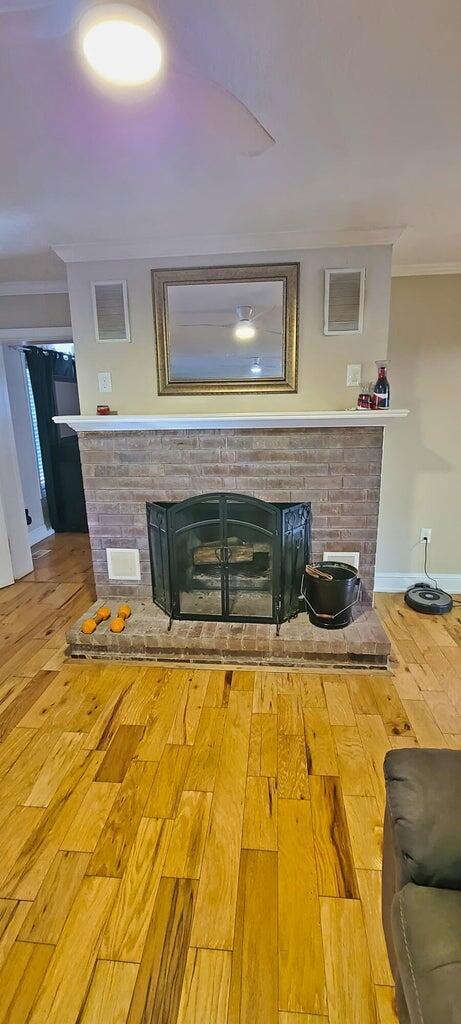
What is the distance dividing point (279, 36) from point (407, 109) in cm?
51

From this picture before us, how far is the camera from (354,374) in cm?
257

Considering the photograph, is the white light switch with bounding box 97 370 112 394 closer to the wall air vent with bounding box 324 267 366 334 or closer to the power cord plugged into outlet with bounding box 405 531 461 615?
the wall air vent with bounding box 324 267 366 334

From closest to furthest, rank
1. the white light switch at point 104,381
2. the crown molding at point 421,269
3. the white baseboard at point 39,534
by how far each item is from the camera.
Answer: the white light switch at point 104,381 < the crown molding at point 421,269 < the white baseboard at point 39,534

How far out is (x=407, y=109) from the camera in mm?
1345

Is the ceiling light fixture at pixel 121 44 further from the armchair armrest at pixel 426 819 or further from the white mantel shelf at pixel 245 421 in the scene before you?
the armchair armrest at pixel 426 819

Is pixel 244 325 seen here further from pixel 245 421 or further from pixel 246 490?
pixel 246 490

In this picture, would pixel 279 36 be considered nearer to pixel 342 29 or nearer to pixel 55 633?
pixel 342 29

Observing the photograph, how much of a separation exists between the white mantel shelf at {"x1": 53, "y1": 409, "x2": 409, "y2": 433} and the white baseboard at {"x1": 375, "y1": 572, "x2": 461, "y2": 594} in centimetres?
132

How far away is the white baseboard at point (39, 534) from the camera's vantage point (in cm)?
474

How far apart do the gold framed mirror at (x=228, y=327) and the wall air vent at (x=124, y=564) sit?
108 centimetres

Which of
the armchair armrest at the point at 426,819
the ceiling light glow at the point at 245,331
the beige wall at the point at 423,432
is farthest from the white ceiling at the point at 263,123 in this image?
the armchair armrest at the point at 426,819

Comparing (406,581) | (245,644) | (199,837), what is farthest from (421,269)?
(199,837)

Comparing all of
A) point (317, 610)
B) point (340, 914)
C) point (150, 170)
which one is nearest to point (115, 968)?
point (340, 914)

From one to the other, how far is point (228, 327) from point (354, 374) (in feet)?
2.45
